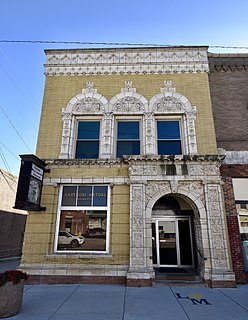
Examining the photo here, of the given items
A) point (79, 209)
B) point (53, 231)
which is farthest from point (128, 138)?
point (53, 231)

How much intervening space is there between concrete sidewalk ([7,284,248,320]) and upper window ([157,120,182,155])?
558cm

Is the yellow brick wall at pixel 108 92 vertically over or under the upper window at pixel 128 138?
over

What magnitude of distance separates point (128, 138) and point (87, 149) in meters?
2.03

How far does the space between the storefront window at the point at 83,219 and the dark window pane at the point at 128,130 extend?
2641mm

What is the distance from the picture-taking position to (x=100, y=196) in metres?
9.23

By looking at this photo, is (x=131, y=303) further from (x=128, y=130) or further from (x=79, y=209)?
(x=128, y=130)

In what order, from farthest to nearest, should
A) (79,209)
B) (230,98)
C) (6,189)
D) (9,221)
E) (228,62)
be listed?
(6,189), (9,221), (228,62), (230,98), (79,209)

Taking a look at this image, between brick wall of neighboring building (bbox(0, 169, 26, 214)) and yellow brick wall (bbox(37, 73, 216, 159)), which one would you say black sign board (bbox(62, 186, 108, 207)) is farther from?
brick wall of neighboring building (bbox(0, 169, 26, 214))

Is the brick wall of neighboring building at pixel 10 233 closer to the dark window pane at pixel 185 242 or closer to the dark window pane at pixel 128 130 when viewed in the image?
the dark window pane at pixel 128 130

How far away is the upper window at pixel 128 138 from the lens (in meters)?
10.0

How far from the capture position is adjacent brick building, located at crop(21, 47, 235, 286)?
8.34 m

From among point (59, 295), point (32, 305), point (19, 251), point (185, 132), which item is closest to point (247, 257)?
point (185, 132)

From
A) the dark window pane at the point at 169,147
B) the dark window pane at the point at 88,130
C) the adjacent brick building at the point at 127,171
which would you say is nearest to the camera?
the adjacent brick building at the point at 127,171

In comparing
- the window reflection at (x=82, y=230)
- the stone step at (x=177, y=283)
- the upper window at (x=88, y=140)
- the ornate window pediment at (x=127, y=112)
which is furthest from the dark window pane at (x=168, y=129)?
the stone step at (x=177, y=283)
